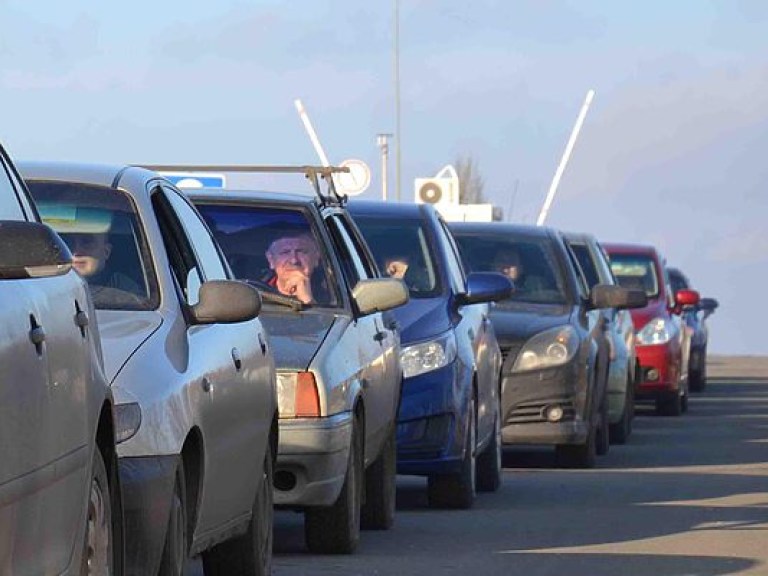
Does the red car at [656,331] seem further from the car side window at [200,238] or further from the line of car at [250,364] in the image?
the car side window at [200,238]

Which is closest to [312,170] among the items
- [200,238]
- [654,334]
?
[200,238]

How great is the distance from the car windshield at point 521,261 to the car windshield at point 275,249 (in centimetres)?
690

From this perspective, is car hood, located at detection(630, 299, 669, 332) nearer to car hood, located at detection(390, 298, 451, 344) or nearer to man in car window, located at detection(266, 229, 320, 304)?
car hood, located at detection(390, 298, 451, 344)

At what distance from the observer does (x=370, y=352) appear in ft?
42.4

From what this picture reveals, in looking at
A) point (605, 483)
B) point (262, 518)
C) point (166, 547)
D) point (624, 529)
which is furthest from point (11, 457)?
point (605, 483)

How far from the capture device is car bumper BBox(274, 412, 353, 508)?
11539 millimetres

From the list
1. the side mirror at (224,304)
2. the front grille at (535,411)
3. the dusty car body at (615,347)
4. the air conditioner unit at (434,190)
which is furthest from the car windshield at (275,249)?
the air conditioner unit at (434,190)

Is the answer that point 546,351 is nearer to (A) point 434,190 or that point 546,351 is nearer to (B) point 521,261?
(B) point 521,261

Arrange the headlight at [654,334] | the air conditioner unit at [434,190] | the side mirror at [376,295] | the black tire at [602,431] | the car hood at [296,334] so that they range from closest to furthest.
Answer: the car hood at [296,334], the side mirror at [376,295], the black tire at [602,431], the headlight at [654,334], the air conditioner unit at [434,190]

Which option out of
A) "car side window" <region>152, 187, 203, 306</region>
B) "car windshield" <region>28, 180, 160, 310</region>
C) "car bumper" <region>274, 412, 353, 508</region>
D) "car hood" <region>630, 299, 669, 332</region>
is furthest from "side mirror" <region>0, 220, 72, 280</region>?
→ "car hood" <region>630, 299, 669, 332</region>

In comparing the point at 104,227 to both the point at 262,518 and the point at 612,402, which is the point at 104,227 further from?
the point at 612,402

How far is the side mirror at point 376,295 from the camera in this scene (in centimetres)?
1288

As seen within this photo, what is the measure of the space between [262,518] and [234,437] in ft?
3.37

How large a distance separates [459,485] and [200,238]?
5.37 meters
